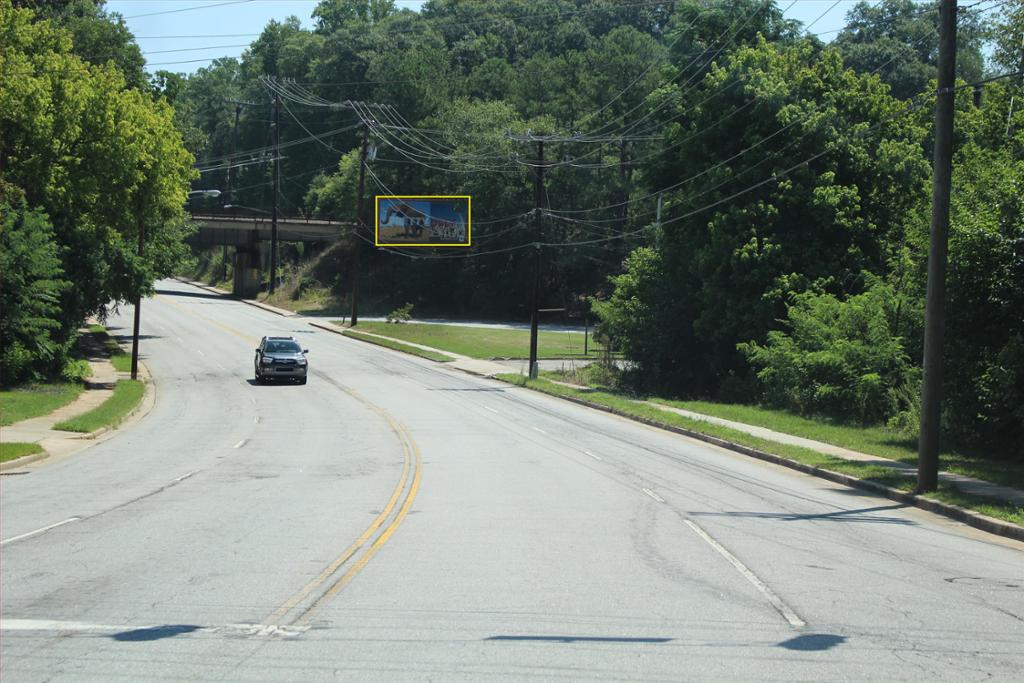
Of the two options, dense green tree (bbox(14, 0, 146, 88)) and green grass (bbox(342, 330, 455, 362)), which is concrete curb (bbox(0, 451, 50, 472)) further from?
dense green tree (bbox(14, 0, 146, 88))

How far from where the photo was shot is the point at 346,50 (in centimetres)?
12400

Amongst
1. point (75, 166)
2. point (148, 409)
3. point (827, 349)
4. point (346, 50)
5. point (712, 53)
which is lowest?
point (148, 409)

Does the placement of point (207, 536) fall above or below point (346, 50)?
below

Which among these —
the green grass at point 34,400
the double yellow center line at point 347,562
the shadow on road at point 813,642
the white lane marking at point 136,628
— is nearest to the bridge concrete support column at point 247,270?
the green grass at point 34,400

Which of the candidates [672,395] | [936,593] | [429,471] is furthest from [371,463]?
[672,395]

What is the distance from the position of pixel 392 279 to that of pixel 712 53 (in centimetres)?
5213

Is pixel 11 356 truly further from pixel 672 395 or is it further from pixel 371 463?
pixel 672 395

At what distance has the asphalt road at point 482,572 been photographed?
7250mm

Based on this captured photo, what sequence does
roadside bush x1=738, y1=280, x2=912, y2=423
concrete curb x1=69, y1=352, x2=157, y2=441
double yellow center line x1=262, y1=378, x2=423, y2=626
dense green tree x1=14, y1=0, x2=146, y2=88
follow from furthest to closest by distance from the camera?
dense green tree x1=14, y1=0, x2=146, y2=88 → roadside bush x1=738, y1=280, x2=912, y2=423 → concrete curb x1=69, y1=352, x2=157, y2=441 → double yellow center line x1=262, y1=378, x2=423, y2=626

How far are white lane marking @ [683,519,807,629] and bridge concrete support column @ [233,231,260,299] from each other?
9519 centimetres

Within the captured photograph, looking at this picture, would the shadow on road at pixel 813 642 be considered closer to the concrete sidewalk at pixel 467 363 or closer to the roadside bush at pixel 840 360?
the roadside bush at pixel 840 360

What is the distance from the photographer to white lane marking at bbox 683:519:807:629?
335 inches

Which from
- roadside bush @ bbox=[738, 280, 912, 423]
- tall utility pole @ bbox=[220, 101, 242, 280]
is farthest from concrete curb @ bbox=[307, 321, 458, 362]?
tall utility pole @ bbox=[220, 101, 242, 280]

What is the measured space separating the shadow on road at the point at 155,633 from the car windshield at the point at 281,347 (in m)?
35.5
